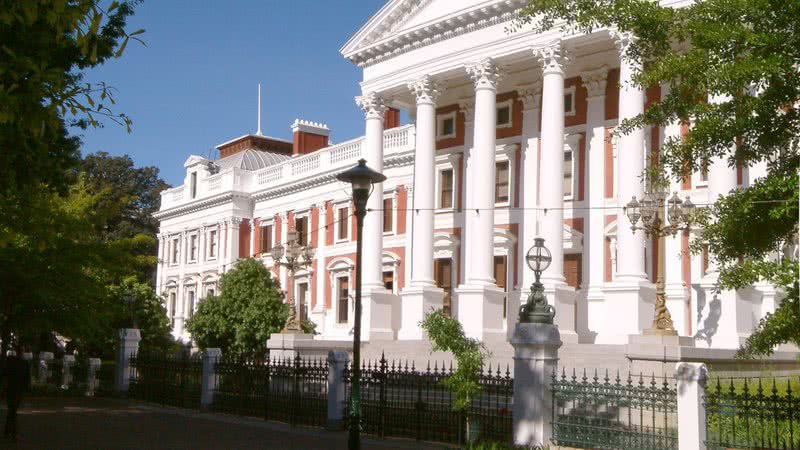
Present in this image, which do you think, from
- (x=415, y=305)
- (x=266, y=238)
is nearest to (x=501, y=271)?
(x=415, y=305)

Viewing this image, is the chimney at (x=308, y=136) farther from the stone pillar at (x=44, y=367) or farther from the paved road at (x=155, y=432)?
the paved road at (x=155, y=432)

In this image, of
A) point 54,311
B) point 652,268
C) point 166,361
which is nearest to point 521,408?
point 166,361

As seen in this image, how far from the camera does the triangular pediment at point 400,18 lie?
33.5 meters

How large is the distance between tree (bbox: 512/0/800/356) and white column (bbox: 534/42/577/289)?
51.6 feet

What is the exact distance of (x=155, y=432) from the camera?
18250 millimetres

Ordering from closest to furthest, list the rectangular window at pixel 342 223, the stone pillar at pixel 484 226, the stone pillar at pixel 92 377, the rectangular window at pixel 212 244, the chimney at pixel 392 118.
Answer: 1. the stone pillar at pixel 92 377
2. the stone pillar at pixel 484 226
3. the rectangular window at pixel 342 223
4. the chimney at pixel 392 118
5. the rectangular window at pixel 212 244

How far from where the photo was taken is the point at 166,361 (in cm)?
2472

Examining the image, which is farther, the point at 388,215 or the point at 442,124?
the point at 388,215

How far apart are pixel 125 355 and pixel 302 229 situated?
22621mm

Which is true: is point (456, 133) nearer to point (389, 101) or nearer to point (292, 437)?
point (389, 101)

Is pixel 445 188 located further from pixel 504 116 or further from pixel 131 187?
pixel 131 187

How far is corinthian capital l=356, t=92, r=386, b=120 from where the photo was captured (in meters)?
36.1

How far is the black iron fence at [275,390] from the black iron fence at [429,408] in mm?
870

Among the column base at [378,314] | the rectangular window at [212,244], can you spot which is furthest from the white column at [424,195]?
the rectangular window at [212,244]
